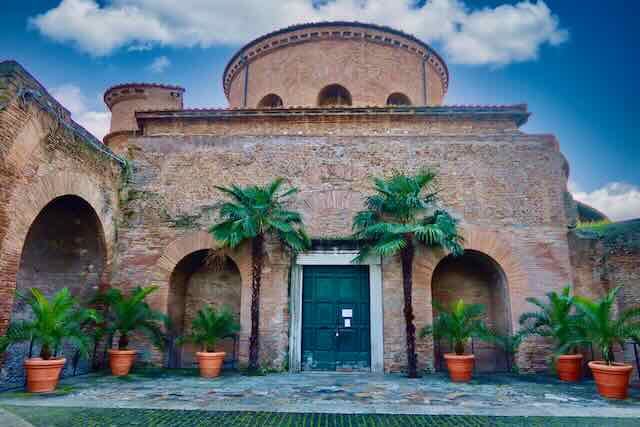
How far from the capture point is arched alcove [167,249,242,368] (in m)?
10.9

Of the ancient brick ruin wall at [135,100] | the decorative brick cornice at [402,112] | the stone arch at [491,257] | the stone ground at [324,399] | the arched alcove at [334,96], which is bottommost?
the stone ground at [324,399]

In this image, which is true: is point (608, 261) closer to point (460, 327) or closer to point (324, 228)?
point (460, 327)

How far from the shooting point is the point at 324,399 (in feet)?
22.3

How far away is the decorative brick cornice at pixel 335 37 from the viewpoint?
578 inches

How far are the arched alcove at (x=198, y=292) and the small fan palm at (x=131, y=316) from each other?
1023 millimetres

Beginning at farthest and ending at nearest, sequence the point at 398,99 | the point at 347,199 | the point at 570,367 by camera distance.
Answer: the point at 398,99, the point at 347,199, the point at 570,367

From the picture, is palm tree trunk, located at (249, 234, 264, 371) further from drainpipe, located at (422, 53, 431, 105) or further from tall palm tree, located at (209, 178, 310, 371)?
drainpipe, located at (422, 53, 431, 105)

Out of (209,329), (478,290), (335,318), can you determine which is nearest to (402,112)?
(478,290)

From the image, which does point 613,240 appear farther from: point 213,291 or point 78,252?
point 78,252

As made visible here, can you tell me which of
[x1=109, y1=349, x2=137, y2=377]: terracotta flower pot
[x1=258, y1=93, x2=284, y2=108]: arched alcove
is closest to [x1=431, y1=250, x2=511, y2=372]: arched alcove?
[x1=109, y1=349, x2=137, y2=377]: terracotta flower pot

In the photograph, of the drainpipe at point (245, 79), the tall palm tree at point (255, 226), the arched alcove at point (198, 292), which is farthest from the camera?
the drainpipe at point (245, 79)

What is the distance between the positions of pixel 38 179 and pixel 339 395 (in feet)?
22.2

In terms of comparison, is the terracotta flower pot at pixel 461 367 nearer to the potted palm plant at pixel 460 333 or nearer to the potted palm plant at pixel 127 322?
the potted palm plant at pixel 460 333

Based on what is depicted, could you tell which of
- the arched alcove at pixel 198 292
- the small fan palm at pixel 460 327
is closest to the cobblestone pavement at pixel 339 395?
the small fan palm at pixel 460 327
